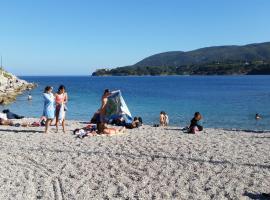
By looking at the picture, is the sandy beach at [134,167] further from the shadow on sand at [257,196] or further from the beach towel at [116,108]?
the beach towel at [116,108]

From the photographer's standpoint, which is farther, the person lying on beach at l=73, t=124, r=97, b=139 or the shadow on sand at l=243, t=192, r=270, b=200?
the person lying on beach at l=73, t=124, r=97, b=139

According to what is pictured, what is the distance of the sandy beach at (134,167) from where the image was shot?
31.4 feet

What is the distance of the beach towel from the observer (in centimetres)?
2050

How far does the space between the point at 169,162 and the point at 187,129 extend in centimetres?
718

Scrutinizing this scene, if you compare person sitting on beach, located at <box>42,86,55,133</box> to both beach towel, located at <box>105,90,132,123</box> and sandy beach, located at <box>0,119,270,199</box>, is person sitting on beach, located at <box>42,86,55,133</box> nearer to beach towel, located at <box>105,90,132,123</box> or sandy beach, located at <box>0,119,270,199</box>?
sandy beach, located at <box>0,119,270,199</box>

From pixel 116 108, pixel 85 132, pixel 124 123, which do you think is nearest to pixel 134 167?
pixel 85 132

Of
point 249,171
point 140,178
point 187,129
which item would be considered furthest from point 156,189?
point 187,129

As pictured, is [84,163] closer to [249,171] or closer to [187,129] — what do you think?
[249,171]

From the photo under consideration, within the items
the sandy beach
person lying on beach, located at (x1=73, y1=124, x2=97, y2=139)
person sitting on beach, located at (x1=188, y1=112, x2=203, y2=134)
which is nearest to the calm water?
person sitting on beach, located at (x1=188, y1=112, x2=203, y2=134)

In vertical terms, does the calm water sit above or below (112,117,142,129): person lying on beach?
below

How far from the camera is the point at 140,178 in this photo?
34.6ft

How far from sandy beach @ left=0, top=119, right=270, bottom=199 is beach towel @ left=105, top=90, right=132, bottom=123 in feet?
14.6

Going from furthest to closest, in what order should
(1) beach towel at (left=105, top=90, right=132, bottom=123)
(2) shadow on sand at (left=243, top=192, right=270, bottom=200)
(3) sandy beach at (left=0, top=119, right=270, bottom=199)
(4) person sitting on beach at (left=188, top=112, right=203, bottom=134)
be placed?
(1) beach towel at (left=105, top=90, right=132, bottom=123)
(4) person sitting on beach at (left=188, top=112, right=203, bottom=134)
(3) sandy beach at (left=0, top=119, right=270, bottom=199)
(2) shadow on sand at (left=243, top=192, right=270, bottom=200)

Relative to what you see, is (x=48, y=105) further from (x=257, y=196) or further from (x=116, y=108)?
(x=257, y=196)
